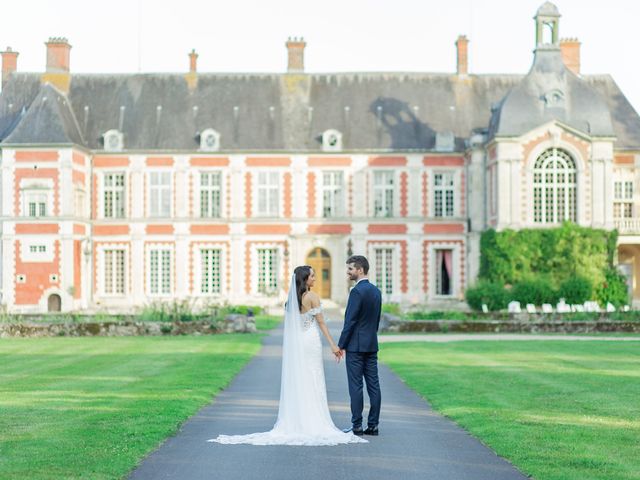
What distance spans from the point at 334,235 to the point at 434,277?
13.7ft

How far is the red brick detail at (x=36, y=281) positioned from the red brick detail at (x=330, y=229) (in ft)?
31.3

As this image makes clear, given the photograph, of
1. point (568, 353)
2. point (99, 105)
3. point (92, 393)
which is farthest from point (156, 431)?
point (99, 105)

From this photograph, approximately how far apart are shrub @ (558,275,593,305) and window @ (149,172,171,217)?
51.2ft

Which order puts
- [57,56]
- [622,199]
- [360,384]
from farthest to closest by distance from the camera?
[57,56] → [622,199] → [360,384]

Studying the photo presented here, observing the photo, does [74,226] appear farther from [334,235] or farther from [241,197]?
[334,235]

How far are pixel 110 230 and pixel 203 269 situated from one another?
3845 mm

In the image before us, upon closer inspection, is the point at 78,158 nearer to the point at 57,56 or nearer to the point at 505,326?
the point at 57,56

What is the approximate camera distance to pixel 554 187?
37.3m

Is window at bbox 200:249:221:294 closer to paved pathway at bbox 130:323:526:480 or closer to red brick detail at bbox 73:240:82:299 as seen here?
red brick detail at bbox 73:240:82:299

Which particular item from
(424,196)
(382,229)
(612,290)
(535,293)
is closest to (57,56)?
(382,229)

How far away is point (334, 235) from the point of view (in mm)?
42500

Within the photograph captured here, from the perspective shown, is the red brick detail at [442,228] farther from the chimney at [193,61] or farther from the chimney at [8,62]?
the chimney at [8,62]

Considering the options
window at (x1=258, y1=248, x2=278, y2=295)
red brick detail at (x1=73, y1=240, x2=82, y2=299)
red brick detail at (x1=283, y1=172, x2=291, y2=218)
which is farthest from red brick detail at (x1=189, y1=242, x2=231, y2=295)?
red brick detail at (x1=73, y1=240, x2=82, y2=299)

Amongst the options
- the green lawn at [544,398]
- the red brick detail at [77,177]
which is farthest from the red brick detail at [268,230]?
the green lawn at [544,398]
